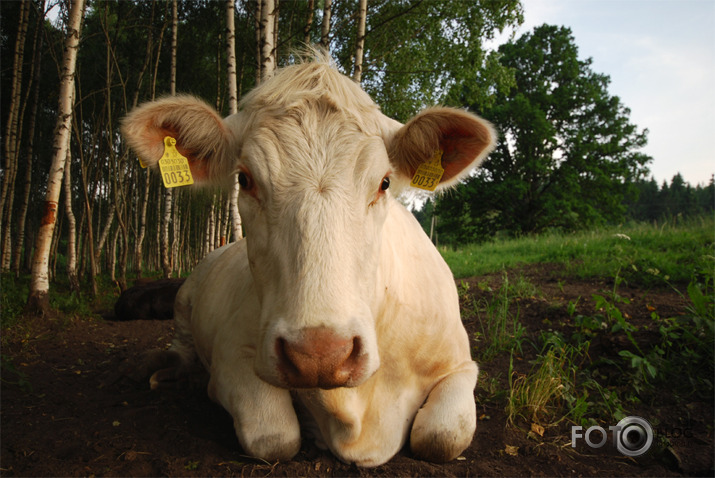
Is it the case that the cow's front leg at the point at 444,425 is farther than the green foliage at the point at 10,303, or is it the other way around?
the green foliage at the point at 10,303

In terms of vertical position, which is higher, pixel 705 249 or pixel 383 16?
pixel 383 16

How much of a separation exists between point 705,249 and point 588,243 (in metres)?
2.56

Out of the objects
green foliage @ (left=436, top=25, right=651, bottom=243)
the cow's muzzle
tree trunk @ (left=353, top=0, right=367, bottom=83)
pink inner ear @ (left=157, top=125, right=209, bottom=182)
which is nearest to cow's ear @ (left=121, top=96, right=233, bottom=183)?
pink inner ear @ (left=157, top=125, right=209, bottom=182)

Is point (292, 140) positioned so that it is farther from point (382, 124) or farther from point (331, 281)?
point (331, 281)

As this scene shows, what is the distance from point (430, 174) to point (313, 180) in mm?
877

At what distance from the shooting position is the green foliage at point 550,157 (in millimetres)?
23000

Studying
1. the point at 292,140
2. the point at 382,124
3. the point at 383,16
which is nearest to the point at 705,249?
the point at 382,124

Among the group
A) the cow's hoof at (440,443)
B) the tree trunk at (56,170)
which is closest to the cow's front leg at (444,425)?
the cow's hoof at (440,443)

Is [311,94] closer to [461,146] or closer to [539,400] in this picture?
[461,146]

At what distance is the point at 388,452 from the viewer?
232cm

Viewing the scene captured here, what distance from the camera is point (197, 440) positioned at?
2469 mm

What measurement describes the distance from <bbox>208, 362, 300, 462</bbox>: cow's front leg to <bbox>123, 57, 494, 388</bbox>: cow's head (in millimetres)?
649

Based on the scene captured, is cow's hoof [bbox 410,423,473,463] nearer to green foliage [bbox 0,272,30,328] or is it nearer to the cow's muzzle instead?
the cow's muzzle

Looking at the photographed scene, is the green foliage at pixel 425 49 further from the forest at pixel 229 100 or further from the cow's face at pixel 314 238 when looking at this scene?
the cow's face at pixel 314 238
